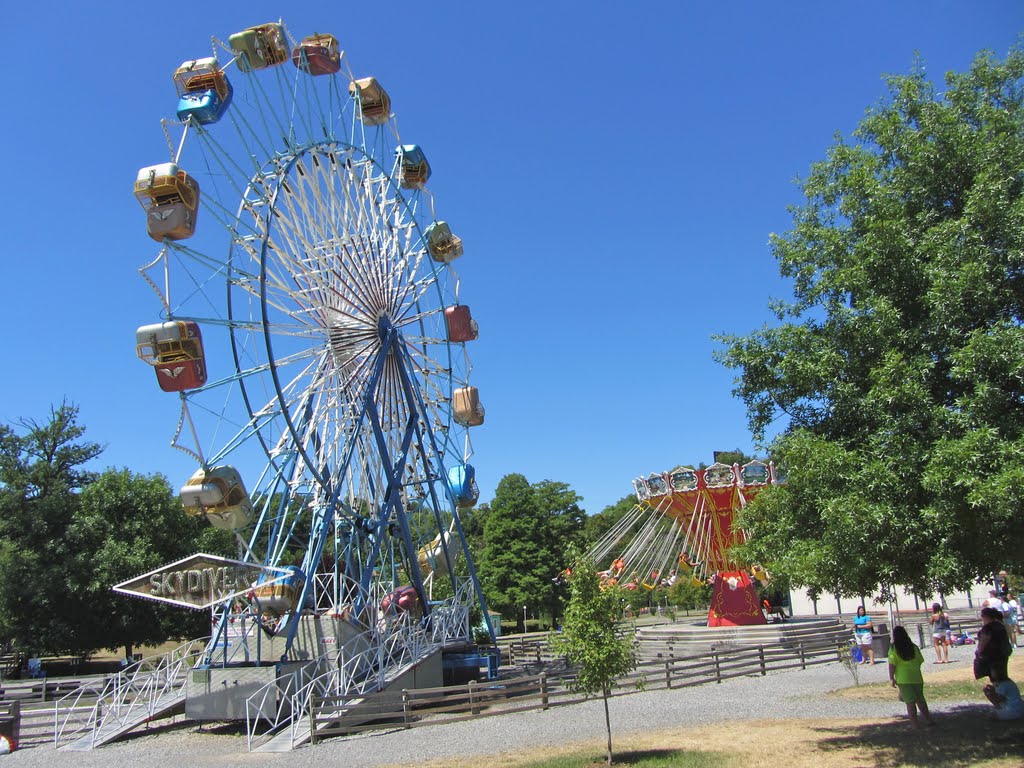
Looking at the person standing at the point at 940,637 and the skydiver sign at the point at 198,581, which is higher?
the skydiver sign at the point at 198,581

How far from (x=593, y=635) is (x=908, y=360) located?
6220mm

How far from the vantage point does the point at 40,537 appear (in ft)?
111

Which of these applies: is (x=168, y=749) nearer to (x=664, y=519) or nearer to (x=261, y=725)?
(x=261, y=725)

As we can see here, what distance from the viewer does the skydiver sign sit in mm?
17734

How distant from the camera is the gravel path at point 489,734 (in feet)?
45.6

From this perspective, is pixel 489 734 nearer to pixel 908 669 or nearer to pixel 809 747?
pixel 809 747

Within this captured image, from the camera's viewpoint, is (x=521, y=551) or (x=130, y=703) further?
(x=521, y=551)

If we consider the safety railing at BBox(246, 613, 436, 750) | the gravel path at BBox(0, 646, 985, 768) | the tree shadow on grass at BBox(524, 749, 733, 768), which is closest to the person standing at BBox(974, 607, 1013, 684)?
the gravel path at BBox(0, 646, 985, 768)

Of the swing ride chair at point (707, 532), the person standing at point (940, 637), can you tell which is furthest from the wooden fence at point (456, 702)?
the swing ride chair at point (707, 532)

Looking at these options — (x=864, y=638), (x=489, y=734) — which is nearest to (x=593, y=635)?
(x=489, y=734)

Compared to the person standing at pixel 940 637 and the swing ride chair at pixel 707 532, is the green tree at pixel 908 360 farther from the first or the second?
the swing ride chair at pixel 707 532

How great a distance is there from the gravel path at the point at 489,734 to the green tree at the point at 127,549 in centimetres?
1612

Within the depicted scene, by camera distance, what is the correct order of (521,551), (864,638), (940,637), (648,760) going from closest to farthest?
1. (648,760)
2. (940,637)
3. (864,638)
4. (521,551)

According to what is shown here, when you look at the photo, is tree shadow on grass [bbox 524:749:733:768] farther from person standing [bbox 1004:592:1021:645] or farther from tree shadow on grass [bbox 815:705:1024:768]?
person standing [bbox 1004:592:1021:645]
